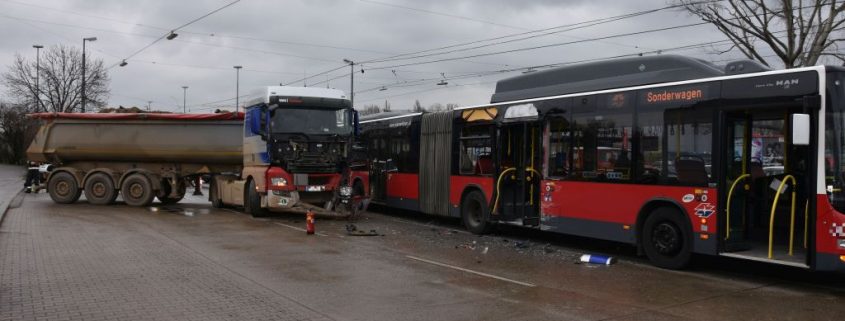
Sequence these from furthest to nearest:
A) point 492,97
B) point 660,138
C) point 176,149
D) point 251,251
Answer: point 176,149
point 492,97
point 251,251
point 660,138

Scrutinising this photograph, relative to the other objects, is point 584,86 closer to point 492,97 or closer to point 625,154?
point 625,154

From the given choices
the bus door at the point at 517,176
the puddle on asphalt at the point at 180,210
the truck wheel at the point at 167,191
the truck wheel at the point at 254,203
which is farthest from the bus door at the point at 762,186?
the truck wheel at the point at 167,191

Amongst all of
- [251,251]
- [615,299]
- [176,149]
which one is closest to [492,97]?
[251,251]

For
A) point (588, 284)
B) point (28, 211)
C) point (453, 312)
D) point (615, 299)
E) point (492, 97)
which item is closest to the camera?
point (453, 312)

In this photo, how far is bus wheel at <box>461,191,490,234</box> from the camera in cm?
1353

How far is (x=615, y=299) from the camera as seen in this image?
7.55 metres

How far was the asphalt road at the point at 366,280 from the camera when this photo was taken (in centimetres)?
682

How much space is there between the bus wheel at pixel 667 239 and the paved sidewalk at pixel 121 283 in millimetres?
5431

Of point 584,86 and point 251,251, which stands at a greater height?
point 584,86

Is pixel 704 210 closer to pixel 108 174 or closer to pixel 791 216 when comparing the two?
pixel 791 216

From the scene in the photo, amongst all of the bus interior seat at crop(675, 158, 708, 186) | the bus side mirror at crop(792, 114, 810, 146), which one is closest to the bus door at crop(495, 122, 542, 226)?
the bus interior seat at crop(675, 158, 708, 186)

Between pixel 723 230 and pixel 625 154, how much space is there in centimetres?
190

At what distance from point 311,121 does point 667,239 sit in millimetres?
9772

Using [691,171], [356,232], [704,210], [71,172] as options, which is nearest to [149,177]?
[71,172]
